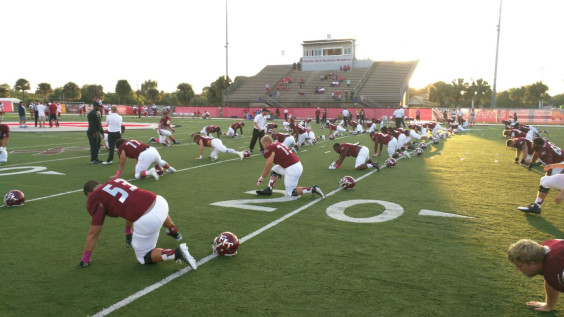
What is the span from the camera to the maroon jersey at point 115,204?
14.9ft

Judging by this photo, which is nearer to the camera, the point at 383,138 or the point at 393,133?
the point at 383,138

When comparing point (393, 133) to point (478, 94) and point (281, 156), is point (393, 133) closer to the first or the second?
point (281, 156)

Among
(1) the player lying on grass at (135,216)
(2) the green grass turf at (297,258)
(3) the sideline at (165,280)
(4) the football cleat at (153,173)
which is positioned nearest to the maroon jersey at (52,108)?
(2) the green grass turf at (297,258)

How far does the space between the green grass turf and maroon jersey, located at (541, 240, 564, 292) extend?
62cm

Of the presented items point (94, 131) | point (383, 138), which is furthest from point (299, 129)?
point (94, 131)

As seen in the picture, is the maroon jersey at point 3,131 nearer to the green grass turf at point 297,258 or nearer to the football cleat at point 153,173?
the green grass turf at point 297,258

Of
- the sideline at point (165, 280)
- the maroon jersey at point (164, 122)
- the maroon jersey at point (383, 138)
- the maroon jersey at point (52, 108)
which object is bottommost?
the sideline at point (165, 280)

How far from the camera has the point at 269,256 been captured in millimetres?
5023

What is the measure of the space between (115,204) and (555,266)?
461 centimetres

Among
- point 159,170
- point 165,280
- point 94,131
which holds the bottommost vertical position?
point 165,280

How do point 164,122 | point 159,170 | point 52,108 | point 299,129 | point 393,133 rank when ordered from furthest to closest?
point 52,108, point 164,122, point 299,129, point 393,133, point 159,170

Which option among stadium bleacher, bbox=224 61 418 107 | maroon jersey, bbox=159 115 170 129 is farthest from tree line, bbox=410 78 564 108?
maroon jersey, bbox=159 115 170 129

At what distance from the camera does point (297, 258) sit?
4.96 metres

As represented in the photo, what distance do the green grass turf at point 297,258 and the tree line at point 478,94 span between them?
283 feet
